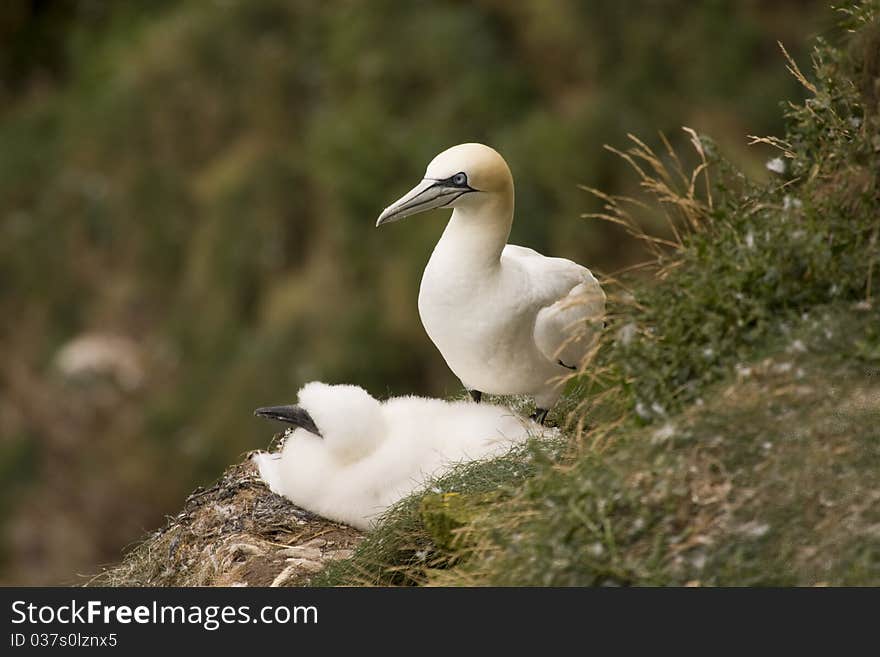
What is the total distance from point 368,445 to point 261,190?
9.65 meters

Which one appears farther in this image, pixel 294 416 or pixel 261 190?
pixel 261 190

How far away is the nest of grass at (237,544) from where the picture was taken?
5789 mm

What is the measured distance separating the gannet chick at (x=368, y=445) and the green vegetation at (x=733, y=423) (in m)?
0.39

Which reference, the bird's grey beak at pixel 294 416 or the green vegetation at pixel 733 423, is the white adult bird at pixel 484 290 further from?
the bird's grey beak at pixel 294 416

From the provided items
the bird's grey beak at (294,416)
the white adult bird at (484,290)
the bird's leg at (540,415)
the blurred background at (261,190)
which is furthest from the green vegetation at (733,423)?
the blurred background at (261,190)

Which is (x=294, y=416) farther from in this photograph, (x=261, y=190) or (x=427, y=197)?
(x=261, y=190)

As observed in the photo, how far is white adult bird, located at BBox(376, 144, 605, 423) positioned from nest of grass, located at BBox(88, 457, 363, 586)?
1013 mm

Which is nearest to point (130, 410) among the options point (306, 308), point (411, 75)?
point (306, 308)

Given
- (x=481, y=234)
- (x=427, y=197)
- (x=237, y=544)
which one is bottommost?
(x=237, y=544)

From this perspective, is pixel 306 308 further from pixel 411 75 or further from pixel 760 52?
pixel 760 52

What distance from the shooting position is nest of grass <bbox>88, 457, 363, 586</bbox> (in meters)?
5.79

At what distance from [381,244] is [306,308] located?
3.77 feet

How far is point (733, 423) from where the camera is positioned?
4633mm

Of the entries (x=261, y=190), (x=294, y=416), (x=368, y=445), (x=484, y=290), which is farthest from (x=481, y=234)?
(x=261, y=190)
